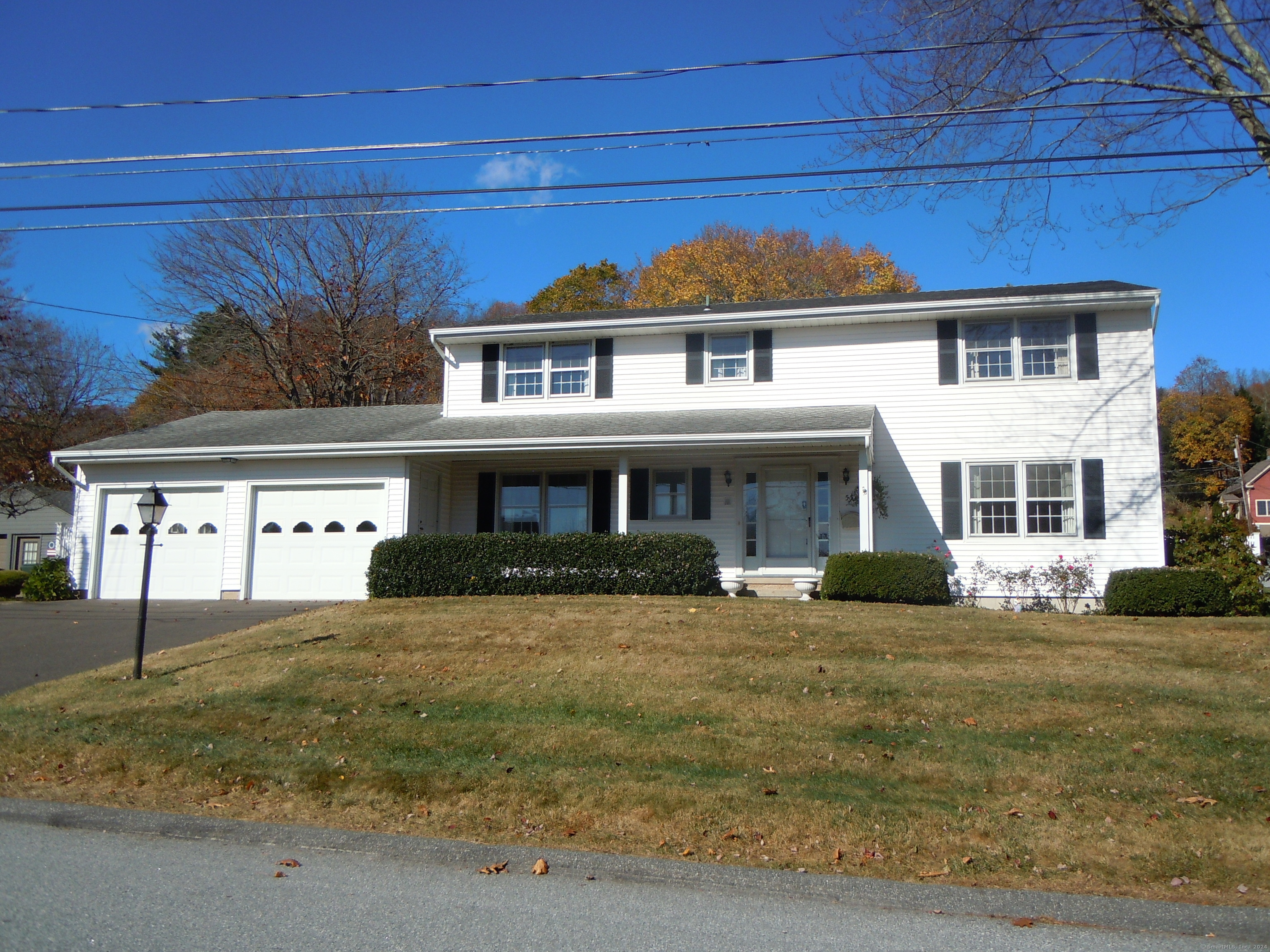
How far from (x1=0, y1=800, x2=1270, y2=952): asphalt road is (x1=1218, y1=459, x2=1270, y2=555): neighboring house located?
4786 centimetres

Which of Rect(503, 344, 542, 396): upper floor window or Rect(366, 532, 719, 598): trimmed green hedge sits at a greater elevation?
Rect(503, 344, 542, 396): upper floor window

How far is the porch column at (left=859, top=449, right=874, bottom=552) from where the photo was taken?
1438 cm

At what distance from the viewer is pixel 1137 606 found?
12.5 m

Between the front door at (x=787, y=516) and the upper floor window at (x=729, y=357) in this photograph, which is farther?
the upper floor window at (x=729, y=357)

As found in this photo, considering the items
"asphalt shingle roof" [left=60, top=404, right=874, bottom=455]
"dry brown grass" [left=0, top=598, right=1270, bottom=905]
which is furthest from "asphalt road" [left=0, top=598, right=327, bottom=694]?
"asphalt shingle roof" [left=60, top=404, right=874, bottom=455]

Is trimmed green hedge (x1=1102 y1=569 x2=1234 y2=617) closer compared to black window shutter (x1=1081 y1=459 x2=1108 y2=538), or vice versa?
trimmed green hedge (x1=1102 y1=569 x2=1234 y2=617)

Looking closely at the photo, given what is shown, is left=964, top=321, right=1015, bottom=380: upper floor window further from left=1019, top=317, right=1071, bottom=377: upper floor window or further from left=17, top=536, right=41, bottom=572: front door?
left=17, top=536, right=41, bottom=572: front door

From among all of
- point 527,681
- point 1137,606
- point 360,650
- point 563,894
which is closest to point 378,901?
point 563,894

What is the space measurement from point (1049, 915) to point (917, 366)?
12538 millimetres

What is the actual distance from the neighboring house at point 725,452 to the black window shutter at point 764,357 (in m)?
0.05

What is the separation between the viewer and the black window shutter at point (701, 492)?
16375 mm

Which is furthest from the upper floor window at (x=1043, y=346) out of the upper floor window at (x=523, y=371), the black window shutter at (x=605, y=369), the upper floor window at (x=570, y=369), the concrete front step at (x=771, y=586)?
the upper floor window at (x=523, y=371)

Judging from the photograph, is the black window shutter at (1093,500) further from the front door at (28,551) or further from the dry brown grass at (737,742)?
the front door at (28,551)

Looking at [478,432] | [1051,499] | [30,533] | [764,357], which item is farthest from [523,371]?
[30,533]
